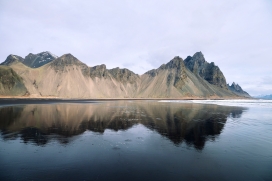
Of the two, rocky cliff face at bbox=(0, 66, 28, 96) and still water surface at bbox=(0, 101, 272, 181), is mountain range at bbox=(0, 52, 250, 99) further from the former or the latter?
still water surface at bbox=(0, 101, 272, 181)

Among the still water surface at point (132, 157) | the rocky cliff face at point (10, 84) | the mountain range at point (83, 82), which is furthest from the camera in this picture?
the mountain range at point (83, 82)

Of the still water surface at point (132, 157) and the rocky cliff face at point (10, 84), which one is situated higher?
the rocky cliff face at point (10, 84)

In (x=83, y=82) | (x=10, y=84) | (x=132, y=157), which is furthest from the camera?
(x=83, y=82)

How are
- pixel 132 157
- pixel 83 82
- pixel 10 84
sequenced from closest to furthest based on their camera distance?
pixel 132 157 < pixel 10 84 < pixel 83 82

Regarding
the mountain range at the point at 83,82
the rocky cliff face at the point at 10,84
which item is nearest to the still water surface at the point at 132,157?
the rocky cliff face at the point at 10,84

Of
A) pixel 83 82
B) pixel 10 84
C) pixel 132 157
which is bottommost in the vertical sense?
pixel 132 157

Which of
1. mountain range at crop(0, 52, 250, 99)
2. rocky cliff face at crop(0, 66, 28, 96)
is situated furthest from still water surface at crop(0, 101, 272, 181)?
mountain range at crop(0, 52, 250, 99)

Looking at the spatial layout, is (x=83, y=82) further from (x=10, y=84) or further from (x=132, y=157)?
(x=132, y=157)

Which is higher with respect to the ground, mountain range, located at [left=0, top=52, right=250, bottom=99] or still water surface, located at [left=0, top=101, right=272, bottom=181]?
mountain range, located at [left=0, top=52, right=250, bottom=99]

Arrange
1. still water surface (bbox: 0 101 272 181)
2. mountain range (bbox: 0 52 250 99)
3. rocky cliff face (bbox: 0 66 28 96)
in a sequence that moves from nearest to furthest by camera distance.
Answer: still water surface (bbox: 0 101 272 181), rocky cliff face (bbox: 0 66 28 96), mountain range (bbox: 0 52 250 99)

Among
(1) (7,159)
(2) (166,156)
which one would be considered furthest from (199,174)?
(1) (7,159)

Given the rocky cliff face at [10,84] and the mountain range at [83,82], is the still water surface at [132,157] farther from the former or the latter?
the mountain range at [83,82]

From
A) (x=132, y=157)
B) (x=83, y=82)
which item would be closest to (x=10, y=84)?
(x=83, y=82)

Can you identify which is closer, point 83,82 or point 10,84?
point 10,84
